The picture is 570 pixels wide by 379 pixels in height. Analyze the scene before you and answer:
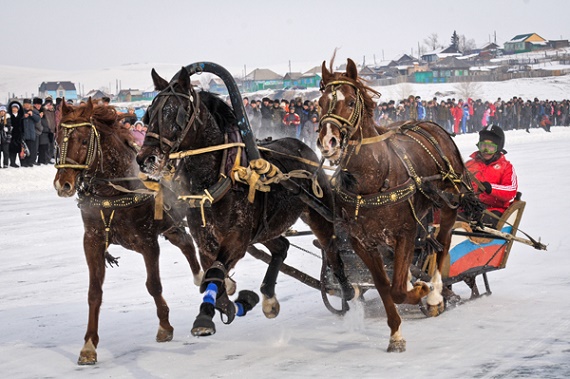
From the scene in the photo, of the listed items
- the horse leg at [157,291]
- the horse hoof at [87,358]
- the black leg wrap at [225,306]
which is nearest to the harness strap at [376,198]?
the black leg wrap at [225,306]

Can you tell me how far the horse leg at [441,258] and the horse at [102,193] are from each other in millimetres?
2433

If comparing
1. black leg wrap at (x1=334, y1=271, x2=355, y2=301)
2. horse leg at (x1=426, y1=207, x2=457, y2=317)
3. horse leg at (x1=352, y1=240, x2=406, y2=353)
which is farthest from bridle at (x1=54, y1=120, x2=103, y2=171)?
horse leg at (x1=426, y1=207, x2=457, y2=317)

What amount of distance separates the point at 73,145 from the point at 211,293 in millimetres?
1813

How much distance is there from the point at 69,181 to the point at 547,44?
143 m

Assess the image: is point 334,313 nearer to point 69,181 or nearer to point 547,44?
point 69,181

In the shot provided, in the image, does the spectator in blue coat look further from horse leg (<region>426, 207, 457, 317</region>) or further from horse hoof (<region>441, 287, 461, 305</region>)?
horse leg (<region>426, 207, 457, 317</region>)

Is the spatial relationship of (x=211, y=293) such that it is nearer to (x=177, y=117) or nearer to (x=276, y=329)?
(x=177, y=117)

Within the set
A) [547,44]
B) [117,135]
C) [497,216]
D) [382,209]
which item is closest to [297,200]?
[382,209]

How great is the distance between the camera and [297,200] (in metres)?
7.93

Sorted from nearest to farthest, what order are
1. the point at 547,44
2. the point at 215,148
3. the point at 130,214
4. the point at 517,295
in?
the point at 215,148 → the point at 130,214 → the point at 517,295 → the point at 547,44

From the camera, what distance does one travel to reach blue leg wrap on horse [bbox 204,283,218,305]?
631 centimetres

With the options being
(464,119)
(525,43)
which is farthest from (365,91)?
(525,43)

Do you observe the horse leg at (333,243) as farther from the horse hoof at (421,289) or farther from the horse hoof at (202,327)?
the horse hoof at (202,327)

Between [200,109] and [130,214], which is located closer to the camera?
[200,109]
